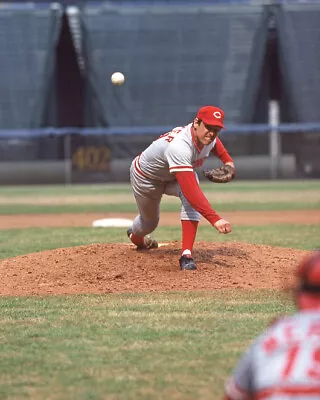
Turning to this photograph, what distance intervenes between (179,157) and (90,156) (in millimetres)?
18802

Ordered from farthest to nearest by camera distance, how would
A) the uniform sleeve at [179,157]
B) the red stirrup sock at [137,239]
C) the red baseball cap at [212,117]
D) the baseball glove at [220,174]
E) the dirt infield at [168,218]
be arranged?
the dirt infield at [168,218] → the red stirrup sock at [137,239] → the baseball glove at [220,174] → the uniform sleeve at [179,157] → the red baseball cap at [212,117]

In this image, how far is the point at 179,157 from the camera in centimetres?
649

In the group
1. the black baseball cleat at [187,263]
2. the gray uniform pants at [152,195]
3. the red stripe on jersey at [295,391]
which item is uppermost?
the red stripe on jersey at [295,391]

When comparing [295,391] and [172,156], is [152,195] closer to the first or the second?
[172,156]

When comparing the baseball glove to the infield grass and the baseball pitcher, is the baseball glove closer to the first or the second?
the infield grass

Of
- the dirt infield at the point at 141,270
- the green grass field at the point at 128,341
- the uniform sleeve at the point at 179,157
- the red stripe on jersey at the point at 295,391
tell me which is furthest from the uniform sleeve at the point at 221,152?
the red stripe on jersey at the point at 295,391

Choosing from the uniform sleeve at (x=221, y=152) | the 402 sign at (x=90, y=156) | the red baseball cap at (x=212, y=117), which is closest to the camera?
the red baseball cap at (x=212, y=117)

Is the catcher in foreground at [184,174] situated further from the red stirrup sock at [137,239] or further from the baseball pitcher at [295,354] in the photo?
the baseball pitcher at [295,354]

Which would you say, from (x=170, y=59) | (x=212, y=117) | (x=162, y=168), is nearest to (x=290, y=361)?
(x=212, y=117)

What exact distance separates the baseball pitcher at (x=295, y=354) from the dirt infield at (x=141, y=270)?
3.96 metres

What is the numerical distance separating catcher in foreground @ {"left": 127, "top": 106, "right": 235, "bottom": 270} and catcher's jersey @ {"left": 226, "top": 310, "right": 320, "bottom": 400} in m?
3.85

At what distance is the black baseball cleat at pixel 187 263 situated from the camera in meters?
6.82

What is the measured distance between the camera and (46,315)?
557cm

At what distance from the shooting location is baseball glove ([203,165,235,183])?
6.73m
